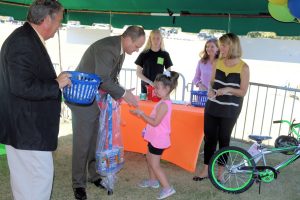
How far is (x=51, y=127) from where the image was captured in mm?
2080

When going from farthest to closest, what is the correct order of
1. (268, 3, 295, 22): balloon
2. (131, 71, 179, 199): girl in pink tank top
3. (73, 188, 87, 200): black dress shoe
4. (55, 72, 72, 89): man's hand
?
(268, 3, 295, 22): balloon, (73, 188, 87, 200): black dress shoe, (131, 71, 179, 199): girl in pink tank top, (55, 72, 72, 89): man's hand

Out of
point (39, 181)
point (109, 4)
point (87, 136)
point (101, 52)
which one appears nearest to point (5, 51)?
point (39, 181)

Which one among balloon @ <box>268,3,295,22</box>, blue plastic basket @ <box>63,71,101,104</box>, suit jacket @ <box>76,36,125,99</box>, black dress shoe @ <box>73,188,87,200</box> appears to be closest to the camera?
blue plastic basket @ <box>63,71,101,104</box>

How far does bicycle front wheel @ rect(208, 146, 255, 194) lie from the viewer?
3.57m

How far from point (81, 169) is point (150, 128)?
30.3 inches

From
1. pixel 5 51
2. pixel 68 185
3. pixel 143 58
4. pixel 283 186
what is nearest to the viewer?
pixel 5 51

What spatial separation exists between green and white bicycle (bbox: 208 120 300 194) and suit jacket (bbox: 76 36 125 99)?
1409 millimetres

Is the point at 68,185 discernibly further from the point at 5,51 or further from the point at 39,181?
the point at 5,51

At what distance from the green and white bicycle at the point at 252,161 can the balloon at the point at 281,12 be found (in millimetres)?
1397

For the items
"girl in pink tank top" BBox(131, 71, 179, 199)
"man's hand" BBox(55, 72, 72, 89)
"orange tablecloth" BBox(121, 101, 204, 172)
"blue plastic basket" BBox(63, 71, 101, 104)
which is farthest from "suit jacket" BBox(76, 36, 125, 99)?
"orange tablecloth" BBox(121, 101, 204, 172)

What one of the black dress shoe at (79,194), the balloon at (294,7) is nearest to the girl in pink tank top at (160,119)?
the black dress shoe at (79,194)

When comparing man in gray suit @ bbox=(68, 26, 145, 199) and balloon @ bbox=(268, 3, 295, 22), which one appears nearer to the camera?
man in gray suit @ bbox=(68, 26, 145, 199)

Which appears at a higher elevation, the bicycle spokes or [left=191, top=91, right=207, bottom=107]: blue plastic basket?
[left=191, top=91, right=207, bottom=107]: blue plastic basket

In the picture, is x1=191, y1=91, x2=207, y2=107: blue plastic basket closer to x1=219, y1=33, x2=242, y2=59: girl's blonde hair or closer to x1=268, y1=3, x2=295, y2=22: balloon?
x1=219, y1=33, x2=242, y2=59: girl's blonde hair
